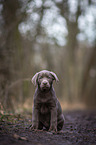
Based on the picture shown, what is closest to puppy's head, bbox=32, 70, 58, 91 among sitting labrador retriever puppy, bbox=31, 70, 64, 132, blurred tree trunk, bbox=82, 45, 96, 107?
sitting labrador retriever puppy, bbox=31, 70, 64, 132

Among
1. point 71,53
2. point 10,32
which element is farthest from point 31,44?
point 71,53

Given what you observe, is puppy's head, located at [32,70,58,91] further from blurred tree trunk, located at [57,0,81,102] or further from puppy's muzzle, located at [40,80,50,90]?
blurred tree trunk, located at [57,0,81,102]

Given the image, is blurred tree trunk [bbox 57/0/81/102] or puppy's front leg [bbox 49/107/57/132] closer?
puppy's front leg [bbox 49/107/57/132]

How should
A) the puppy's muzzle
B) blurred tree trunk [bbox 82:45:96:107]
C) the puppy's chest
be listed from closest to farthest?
the puppy's muzzle → the puppy's chest → blurred tree trunk [bbox 82:45:96:107]

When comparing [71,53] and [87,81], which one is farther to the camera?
[87,81]

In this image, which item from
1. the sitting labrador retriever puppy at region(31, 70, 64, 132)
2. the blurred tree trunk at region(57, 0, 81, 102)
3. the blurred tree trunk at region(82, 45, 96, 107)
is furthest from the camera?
the blurred tree trunk at region(82, 45, 96, 107)

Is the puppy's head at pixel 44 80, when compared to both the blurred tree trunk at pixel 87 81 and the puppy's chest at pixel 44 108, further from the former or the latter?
the blurred tree trunk at pixel 87 81

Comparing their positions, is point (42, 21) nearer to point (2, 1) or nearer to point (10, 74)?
point (2, 1)

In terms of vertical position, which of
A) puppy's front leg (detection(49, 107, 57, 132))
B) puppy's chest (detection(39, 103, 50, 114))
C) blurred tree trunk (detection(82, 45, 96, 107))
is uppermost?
blurred tree trunk (detection(82, 45, 96, 107))

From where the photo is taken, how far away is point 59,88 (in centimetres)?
2478

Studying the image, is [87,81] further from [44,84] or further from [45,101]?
[44,84]

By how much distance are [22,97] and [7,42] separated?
119 inches

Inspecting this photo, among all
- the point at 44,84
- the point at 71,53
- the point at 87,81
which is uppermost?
the point at 71,53

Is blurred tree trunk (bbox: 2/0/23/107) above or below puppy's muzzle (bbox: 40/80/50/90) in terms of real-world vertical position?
above
